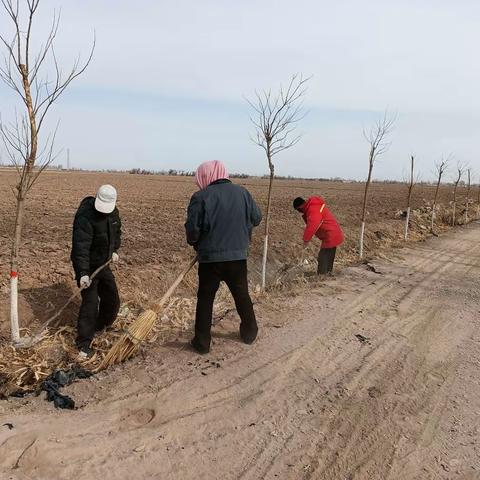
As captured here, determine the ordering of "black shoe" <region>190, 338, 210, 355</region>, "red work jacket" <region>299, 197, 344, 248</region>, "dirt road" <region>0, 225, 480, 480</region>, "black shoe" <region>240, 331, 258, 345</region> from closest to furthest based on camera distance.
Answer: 1. "dirt road" <region>0, 225, 480, 480</region>
2. "black shoe" <region>190, 338, 210, 355</region>
3. "black shoe" <region>240, 331, 258, 345</region>
4. "red work jacket" <region>299, 197, 344, 248</region>

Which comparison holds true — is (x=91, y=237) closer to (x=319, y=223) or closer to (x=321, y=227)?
(x=319, y=223)

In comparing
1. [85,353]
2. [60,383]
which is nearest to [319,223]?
[85,353]

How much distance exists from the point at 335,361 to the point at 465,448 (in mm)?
1650

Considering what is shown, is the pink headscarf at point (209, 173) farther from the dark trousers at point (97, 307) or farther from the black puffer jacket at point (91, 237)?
the dark trousers at point (97, 307)

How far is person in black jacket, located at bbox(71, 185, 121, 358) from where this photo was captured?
5.32 metres

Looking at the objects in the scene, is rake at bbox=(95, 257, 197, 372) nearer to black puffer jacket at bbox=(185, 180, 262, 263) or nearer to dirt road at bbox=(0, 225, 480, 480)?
dirt road at bbox=(0, 225, 480, 480)

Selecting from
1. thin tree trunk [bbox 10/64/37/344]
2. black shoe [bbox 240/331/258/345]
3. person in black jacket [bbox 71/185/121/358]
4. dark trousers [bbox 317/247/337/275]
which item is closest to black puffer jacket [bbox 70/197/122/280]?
person in black jacket [bbox 71/185/121/358]

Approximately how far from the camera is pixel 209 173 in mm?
5012

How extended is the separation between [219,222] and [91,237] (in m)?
1.47

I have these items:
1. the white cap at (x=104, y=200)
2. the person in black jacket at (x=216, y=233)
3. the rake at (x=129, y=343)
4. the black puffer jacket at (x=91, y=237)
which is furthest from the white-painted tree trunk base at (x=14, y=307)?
the person in black jacket at (x=216, y=233)

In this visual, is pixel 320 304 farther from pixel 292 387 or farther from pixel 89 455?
pixel 89 455

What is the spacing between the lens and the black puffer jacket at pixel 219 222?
4.84m

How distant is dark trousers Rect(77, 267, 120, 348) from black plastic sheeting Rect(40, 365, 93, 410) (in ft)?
1.54

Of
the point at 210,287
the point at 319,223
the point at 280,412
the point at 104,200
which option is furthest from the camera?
the point at 319,223
